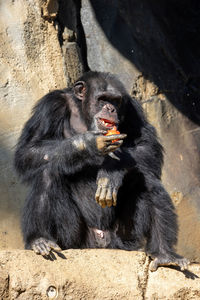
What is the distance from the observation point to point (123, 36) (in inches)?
344

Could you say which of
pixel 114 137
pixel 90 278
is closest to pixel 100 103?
pixel 114 137

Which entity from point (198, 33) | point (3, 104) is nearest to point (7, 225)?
point (3, 104)

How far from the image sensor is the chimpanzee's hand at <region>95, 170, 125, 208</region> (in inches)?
216

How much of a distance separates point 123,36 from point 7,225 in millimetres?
3452

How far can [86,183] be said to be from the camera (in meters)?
5.84

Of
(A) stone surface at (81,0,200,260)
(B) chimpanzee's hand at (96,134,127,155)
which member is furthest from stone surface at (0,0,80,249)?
(B) chimpanzee's hand at (96,134,127,155)

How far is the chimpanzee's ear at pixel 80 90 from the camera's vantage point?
632cm

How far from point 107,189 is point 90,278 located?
112 centimetres

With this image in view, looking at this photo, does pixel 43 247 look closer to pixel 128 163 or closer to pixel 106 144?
pixel 106 144

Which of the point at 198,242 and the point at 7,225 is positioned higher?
the point at 7,225

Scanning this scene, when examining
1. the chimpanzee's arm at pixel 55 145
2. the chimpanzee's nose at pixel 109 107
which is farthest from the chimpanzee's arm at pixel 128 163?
the chimpanzee's nose at pixel 109 107

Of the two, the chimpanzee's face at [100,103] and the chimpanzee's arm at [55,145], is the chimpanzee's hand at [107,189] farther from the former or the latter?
the chimpanzee's face at [100,103]

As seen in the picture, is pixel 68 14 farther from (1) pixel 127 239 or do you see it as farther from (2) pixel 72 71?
(1) pixel 127 239

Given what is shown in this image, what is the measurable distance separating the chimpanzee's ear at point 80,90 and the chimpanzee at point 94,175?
0.04ft
